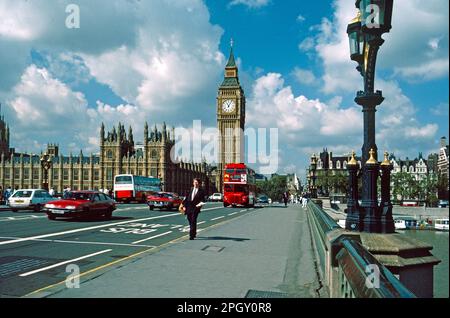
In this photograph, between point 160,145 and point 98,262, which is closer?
point 98,262

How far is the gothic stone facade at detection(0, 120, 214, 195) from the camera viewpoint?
103m

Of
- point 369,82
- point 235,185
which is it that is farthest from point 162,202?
point 369,82

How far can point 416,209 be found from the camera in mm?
75688

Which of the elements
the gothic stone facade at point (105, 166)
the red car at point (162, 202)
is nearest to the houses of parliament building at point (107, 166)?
the gothic stone facade at point (105, 166)

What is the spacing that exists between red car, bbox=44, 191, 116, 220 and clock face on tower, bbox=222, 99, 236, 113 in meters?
114

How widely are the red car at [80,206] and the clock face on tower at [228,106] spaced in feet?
374

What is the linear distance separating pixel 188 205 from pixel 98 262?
4.79 meters

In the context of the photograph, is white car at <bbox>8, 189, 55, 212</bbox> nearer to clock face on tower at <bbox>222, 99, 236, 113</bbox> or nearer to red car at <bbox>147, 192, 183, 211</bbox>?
red car at <bbox>147, 192, 183, 211</bbox>

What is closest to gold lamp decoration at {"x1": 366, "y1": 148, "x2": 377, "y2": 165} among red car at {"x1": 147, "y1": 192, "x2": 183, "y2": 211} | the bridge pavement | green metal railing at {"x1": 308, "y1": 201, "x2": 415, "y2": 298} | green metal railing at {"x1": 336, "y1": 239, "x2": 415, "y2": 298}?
the bridge pavement

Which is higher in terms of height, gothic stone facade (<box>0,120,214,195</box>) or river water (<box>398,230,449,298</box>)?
gothic stone facade (<box>0,120,214,195</box>)

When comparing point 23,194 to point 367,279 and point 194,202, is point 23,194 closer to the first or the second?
point 194,202
